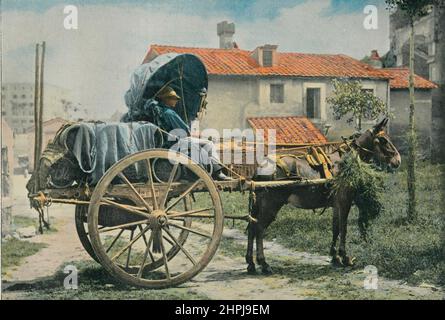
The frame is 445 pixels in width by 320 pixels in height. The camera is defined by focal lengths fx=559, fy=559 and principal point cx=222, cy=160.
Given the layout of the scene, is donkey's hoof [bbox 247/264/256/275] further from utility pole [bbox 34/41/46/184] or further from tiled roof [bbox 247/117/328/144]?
utility pole [bbox 34/41/46/184]

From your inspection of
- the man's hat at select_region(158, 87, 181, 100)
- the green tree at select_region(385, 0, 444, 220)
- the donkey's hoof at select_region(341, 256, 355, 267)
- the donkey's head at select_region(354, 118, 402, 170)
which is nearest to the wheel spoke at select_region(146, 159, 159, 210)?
the man's hat at select_region(158, 87, 181, 100)

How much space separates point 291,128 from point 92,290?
10.3ft

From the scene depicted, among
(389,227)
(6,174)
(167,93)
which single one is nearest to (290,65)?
(167,93)

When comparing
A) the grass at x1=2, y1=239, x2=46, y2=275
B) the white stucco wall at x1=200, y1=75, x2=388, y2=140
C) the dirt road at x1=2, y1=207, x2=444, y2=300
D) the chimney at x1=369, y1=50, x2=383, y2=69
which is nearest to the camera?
the dirt road at x1=2, y1=207, x2=444, y2=300

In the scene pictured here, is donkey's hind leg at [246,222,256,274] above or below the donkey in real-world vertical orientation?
below

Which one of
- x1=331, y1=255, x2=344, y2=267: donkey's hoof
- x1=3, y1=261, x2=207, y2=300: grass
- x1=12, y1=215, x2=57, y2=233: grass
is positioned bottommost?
x1=3, y1=261, x2=207, y2=300: grass

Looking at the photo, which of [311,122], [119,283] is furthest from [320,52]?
[119,283]

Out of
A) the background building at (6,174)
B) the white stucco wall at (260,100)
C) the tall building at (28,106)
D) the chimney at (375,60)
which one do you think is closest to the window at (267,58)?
the white stucco wall at (260,100)

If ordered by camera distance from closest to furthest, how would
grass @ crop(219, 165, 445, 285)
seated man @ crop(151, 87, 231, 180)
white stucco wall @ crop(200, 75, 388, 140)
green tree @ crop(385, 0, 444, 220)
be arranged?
seated man @ crop(151, 87, 231, 180)
grass @ crop(219, 165, 445, 285)
white stucco wall @ crop(200, 75, 388, 140)
green tree @ crop(385, 0, 444, 220)

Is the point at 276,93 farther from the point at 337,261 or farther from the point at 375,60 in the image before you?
the point at 337,261

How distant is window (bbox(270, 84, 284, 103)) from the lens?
23.7 feet

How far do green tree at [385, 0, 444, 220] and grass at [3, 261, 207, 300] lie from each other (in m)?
2.94

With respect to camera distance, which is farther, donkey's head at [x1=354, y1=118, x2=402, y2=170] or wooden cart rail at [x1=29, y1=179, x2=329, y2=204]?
donkey's head at [x1=354, y1=118, x2=402, y2=170]

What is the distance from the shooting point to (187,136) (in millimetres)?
6129
